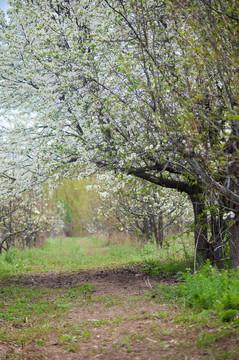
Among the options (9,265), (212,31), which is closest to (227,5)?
(212,31)

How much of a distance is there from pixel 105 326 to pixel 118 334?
534mm

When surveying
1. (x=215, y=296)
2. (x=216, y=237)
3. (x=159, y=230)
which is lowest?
(x=215, y=296)

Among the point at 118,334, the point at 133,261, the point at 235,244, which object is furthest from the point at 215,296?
the point at 133,261

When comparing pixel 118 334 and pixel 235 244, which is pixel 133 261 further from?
pixel 118 334

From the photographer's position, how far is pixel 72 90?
8.90 metres

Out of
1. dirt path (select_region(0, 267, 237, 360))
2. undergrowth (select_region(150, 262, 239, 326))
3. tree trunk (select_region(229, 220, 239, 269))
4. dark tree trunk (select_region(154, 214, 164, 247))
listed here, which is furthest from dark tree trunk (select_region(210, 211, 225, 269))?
dark tree trunk (select_region(154, 214, 164, 247))

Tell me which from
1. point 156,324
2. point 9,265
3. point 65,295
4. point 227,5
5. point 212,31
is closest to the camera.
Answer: point 227,5

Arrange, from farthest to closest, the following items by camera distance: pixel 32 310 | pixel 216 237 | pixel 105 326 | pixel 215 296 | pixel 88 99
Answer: pixel 88 99 → pixel 216 237 → pixel 32 310 → pixel 105 326 → pixel 215 296

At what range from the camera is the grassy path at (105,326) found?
420cm

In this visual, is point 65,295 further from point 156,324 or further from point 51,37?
point 51,37

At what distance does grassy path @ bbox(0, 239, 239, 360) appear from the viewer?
420 cm

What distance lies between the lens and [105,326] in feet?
18.2

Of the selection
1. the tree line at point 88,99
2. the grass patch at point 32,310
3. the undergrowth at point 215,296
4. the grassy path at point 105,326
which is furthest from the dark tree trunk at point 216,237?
the grass patch at point 32,310

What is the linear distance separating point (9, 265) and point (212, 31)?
11.0 m
